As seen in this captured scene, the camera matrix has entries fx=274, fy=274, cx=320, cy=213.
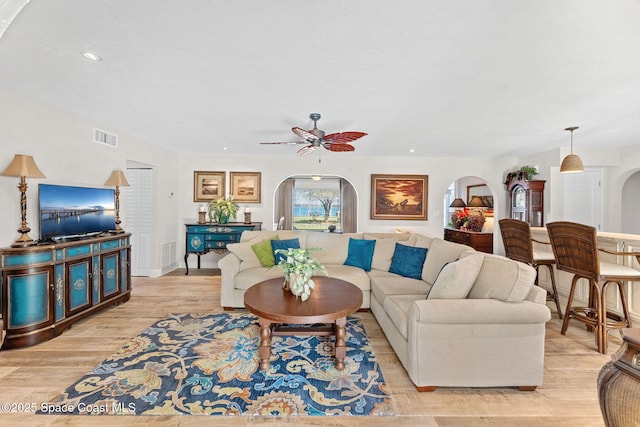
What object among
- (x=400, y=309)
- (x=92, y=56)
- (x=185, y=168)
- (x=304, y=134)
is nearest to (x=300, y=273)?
(x=400, y=309)

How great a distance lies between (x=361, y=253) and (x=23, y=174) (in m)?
3.77

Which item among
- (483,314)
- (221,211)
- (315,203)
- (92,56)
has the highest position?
(92,56)

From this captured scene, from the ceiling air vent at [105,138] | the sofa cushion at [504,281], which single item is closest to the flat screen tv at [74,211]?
the ceiling air vent at [105,138]

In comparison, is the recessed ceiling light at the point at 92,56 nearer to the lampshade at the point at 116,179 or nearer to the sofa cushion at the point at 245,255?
the lampshade at the point at 116,179

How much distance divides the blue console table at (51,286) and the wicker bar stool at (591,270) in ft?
16.8

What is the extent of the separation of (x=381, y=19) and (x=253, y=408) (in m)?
2.61

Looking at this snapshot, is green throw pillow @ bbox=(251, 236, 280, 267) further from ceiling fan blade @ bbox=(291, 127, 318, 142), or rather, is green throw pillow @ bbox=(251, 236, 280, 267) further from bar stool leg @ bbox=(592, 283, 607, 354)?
bar stool leg @ bbox=(592, 283, 607, 354)

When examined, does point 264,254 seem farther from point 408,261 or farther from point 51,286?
point 51,286

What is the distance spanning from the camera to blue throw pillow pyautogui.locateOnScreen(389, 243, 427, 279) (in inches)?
134

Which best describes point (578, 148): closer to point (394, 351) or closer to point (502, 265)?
point (502, 265)

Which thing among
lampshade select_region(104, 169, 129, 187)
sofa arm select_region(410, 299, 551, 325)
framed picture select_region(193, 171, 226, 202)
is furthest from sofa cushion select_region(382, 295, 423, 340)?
framed picture select_region(193, 171, 226, 202)

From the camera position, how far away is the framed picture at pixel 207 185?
19.4 feet

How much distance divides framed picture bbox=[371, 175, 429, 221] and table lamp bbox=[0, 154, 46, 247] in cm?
520

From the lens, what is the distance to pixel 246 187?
5.96 metres
